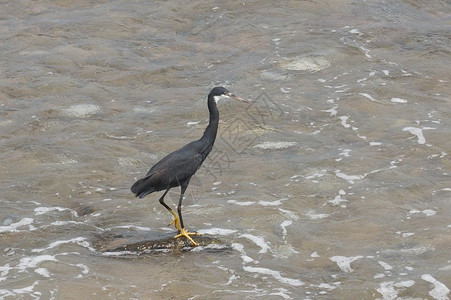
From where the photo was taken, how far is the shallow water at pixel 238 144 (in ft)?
36.1

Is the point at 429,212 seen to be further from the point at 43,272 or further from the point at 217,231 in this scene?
the point at 43,272

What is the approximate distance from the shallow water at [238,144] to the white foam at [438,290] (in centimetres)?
3

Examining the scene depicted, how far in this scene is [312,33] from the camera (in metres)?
20.0

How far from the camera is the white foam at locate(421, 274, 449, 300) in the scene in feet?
34.0

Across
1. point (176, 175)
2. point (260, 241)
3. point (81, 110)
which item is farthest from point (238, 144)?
point (176, 175)

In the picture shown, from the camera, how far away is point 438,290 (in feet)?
34.3

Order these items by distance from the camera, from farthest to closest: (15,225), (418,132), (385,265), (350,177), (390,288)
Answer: (418,132)
(350,177)
(15,225)
(385,265)
(390,288)

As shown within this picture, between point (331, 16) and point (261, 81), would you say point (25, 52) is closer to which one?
point (261, 81)

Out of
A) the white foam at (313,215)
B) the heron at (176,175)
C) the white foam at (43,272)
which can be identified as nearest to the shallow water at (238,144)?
the white foam at (313,215)

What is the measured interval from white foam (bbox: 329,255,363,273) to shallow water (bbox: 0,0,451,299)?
45 millimetres

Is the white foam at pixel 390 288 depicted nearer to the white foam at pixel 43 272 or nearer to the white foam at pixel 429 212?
the white foam at pixel 429 212

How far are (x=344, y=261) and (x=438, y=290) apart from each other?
1.37m

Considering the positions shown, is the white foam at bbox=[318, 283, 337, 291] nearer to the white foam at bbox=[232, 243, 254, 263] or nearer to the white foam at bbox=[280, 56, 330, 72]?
the white foam at bbox=[232, 243, 254, 263]

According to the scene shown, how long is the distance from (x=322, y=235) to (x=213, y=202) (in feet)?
6.11
